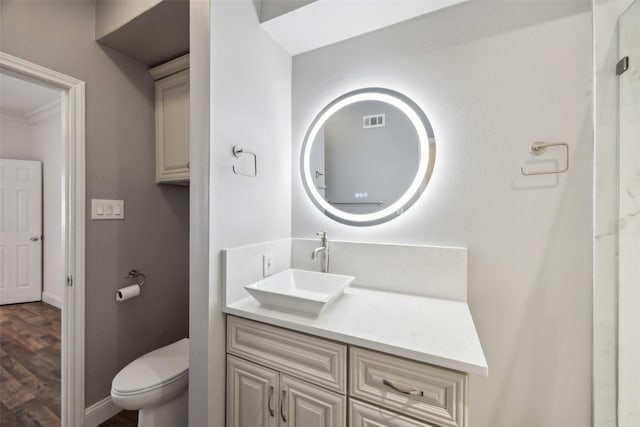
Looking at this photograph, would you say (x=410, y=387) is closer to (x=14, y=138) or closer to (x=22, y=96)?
(x=22, y=96)

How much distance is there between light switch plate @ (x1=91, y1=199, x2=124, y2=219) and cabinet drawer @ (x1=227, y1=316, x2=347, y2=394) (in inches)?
43.7

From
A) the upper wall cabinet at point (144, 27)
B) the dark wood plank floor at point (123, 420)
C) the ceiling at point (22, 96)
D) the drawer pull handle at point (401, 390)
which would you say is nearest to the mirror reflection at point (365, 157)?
the drawer pull handle at point (401, 390)

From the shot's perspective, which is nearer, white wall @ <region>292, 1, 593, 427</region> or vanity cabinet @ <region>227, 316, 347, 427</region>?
vanity cabinet @ <region>227, 316, 347, 427</region>

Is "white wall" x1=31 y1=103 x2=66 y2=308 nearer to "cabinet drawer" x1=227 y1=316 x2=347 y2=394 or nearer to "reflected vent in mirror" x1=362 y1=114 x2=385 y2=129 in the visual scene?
"cabinet drawer" x1=227 y1=316 x2=347 y2=394

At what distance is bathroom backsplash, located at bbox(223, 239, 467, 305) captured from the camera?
1.16 m

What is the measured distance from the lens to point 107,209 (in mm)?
1554

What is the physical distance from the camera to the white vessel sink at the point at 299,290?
979 millimetres

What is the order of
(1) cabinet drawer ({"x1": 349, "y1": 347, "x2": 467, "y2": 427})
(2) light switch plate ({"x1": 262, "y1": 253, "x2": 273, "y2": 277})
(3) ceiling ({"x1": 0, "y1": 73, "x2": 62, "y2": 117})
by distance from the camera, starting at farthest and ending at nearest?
1. (3) ceiling ({"x1": 0, "y1": 73, "x2": 62, "y2": 117})
2. (2) light switch plate ({"x1": 262, "y1": 253, "x2": 273, "y2": 277})
3. (1) cabinet drawer ({"x1": 349, "y1": 347, "x2": 467, "y2": 427})

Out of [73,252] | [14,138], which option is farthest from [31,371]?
[14,138]

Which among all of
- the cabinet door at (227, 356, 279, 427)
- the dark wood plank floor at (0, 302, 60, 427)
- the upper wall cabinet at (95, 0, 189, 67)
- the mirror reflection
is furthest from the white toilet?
the upper wall cabinet at (95, 0, 189, 67)

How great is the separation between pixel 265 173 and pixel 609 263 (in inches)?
59.9

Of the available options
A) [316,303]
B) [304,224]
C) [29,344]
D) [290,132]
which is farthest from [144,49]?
[29,344]

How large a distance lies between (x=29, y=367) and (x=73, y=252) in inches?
56.0

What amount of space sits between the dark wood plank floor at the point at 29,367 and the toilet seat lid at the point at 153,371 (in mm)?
718
